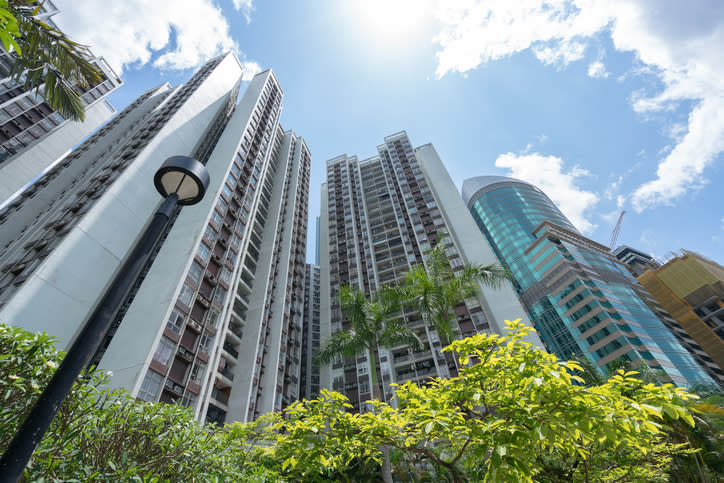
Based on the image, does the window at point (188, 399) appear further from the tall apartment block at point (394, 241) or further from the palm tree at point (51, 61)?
the palm tree at point (51, 61)

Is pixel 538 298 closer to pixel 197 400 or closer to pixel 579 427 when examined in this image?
pixel 197 400

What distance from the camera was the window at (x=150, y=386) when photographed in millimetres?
22766

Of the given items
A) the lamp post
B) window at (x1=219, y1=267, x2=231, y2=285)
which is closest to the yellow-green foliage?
the lamp post

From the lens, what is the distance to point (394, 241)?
58.8 metres

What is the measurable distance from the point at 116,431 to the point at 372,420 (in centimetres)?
571

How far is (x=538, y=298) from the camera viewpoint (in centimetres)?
6719

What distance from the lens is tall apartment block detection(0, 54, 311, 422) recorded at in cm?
2488

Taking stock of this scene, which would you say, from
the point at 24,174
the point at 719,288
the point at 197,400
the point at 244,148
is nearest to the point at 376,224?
the point at 244,148

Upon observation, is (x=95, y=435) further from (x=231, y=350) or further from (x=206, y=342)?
(x=231, y=350)

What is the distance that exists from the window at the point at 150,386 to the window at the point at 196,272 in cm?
895

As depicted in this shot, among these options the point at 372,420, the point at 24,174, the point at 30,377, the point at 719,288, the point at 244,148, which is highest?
the point at 244,148

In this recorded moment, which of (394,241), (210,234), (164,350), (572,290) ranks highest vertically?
(394,241)

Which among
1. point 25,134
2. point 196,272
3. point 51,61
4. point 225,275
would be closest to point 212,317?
point 196,272

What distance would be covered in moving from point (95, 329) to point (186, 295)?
2825 centimetres
